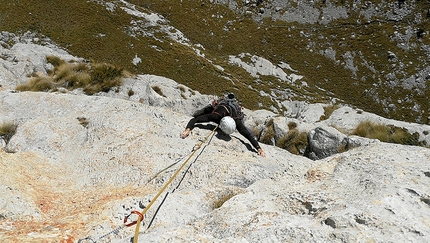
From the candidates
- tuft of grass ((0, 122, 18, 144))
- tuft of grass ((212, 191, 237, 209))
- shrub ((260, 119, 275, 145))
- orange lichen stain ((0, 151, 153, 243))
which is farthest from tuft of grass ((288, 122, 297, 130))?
tuft of grass ((0, 122, 18, 144))

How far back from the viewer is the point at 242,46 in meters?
54.9

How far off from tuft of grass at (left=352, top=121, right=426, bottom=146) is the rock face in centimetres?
484

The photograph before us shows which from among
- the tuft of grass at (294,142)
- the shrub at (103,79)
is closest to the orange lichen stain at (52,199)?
the shrub at (103,79)

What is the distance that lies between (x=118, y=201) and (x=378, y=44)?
199 ft

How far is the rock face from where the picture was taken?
467 cm

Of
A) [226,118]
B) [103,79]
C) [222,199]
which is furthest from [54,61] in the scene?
[222,199]

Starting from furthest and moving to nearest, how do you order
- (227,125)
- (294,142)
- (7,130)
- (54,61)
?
(54,61) < (294,142) < (227,125) < (7,130)

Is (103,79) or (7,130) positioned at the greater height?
(7,130)

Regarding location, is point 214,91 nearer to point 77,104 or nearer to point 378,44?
point 77,104

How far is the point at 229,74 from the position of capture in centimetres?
4338

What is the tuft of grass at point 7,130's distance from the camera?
9.80 meters

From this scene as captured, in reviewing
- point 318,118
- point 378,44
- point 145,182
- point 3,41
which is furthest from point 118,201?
point 378,44

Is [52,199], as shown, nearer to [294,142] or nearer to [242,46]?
[294,142]

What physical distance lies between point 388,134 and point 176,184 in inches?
572
